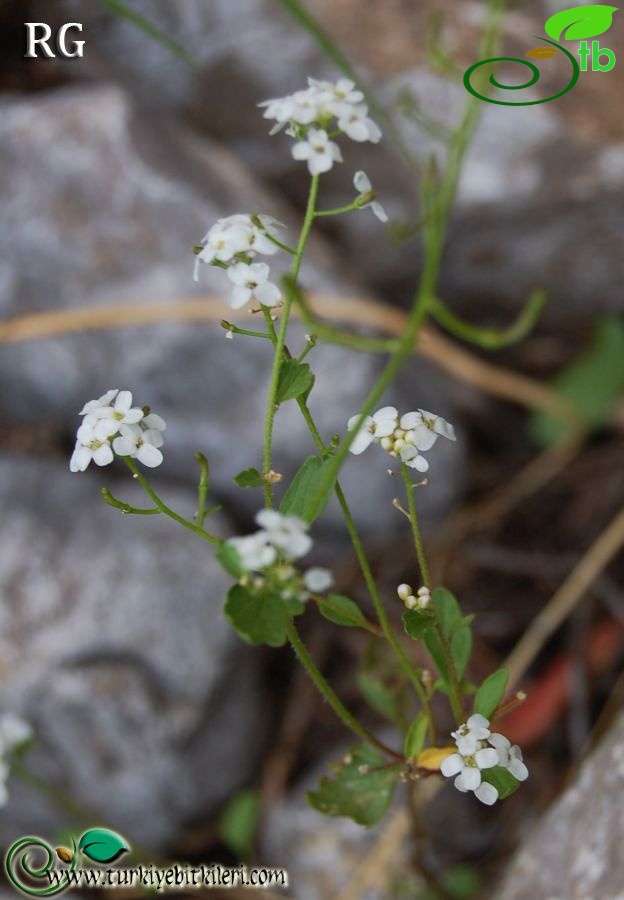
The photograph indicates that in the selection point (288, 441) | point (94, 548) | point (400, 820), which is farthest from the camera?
point (288, 441)

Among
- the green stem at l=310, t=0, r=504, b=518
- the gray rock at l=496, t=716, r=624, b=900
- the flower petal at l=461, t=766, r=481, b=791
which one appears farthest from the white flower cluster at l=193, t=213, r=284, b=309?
the gray rock at l=496, t=716, r=624, b=900

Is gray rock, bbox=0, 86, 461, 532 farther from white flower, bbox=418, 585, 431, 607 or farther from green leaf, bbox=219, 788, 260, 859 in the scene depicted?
white flower, bbox=418, 585, 431, 607

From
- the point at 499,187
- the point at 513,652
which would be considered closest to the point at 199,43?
the point at 499,187

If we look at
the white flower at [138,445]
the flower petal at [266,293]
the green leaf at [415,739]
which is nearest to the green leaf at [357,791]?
the green leaf at [415,739]

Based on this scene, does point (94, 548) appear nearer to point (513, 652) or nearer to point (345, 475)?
point (345, 475)


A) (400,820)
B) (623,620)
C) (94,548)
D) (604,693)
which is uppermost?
(94,548)

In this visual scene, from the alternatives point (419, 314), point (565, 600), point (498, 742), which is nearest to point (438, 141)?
point (565, 600)
